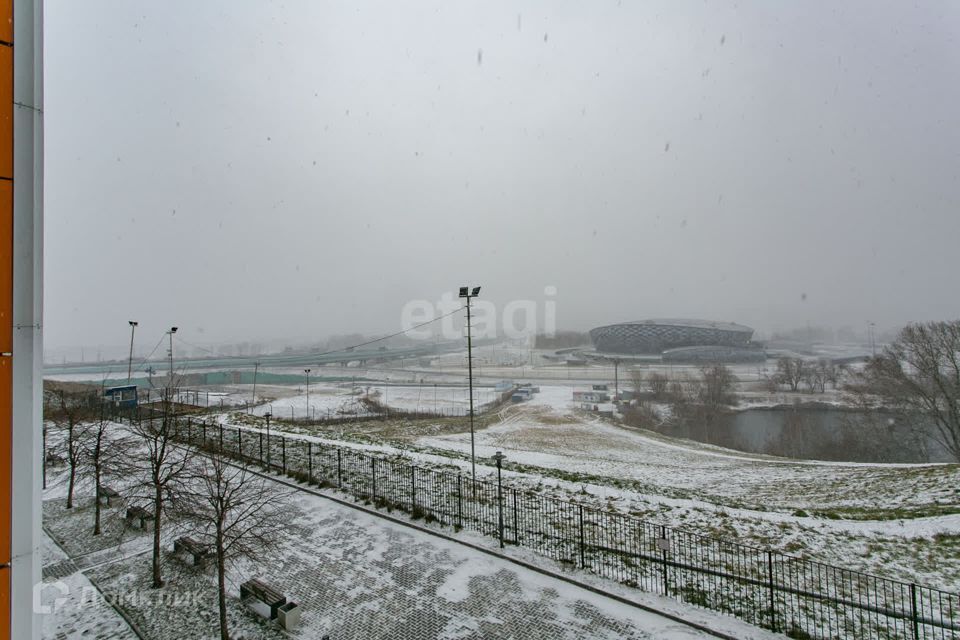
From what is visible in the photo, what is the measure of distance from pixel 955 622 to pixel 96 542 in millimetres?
18714

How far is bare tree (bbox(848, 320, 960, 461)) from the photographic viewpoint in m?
29.0

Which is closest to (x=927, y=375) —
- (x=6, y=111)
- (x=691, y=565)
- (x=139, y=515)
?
(x=691, y=565)

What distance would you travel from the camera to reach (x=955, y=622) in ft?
25.0

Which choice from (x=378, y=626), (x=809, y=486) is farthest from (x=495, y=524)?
(x=809, y=486)

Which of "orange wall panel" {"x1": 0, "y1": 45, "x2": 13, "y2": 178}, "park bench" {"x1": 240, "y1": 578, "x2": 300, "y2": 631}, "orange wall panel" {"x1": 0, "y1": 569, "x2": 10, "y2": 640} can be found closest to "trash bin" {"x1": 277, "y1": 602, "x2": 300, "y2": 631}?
"park bench" {"x1": 240, "y1": 578, "x2": 300, "y2": 631}

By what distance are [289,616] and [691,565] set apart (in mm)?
8216

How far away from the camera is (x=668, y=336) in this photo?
127 metres

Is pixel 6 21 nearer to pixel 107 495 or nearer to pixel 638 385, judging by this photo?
pixel 107 495

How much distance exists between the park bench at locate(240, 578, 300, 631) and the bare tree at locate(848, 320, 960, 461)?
4009cm

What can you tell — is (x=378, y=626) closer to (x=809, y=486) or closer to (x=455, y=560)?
(x=455, y=560)

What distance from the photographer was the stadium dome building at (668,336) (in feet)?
410

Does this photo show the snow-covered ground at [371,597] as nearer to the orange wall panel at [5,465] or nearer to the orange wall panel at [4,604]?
the orange wall panel at [4,604]

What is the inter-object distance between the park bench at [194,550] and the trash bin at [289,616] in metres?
→ 2.87

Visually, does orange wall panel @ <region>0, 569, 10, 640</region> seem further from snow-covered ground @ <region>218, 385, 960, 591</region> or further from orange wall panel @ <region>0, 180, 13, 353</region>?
snow-covered ground @ <region>218, 385, 960, 591</region>
